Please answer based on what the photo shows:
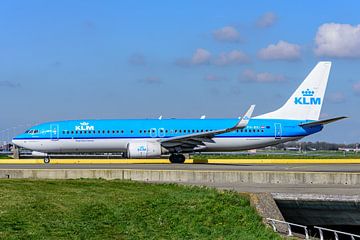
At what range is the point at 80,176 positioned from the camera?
92.7 ft

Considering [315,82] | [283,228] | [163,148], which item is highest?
[315,82]

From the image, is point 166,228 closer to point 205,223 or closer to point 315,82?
point 205,223

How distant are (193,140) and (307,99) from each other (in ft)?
30.7

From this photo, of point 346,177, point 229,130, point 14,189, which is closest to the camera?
point 14,189

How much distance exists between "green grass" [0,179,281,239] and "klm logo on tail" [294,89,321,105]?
27852mm

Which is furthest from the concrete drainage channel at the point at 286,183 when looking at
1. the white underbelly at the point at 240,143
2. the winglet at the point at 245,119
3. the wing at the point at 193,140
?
the white underbelly at the point at 240,143

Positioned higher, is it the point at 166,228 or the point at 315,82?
the point at 315,82

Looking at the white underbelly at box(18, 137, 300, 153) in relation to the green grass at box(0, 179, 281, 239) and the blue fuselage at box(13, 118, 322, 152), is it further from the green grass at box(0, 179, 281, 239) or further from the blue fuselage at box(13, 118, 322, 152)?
the green grass at box(0, 179, 281, 239)

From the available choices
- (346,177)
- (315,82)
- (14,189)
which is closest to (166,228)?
(14,189)

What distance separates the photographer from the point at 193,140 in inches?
1748

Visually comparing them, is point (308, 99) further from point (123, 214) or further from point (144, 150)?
point (123, 214)

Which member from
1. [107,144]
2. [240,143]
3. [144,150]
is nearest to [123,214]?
[144,150]

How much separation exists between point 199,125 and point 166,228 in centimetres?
3087

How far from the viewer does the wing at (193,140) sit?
1665 inches
